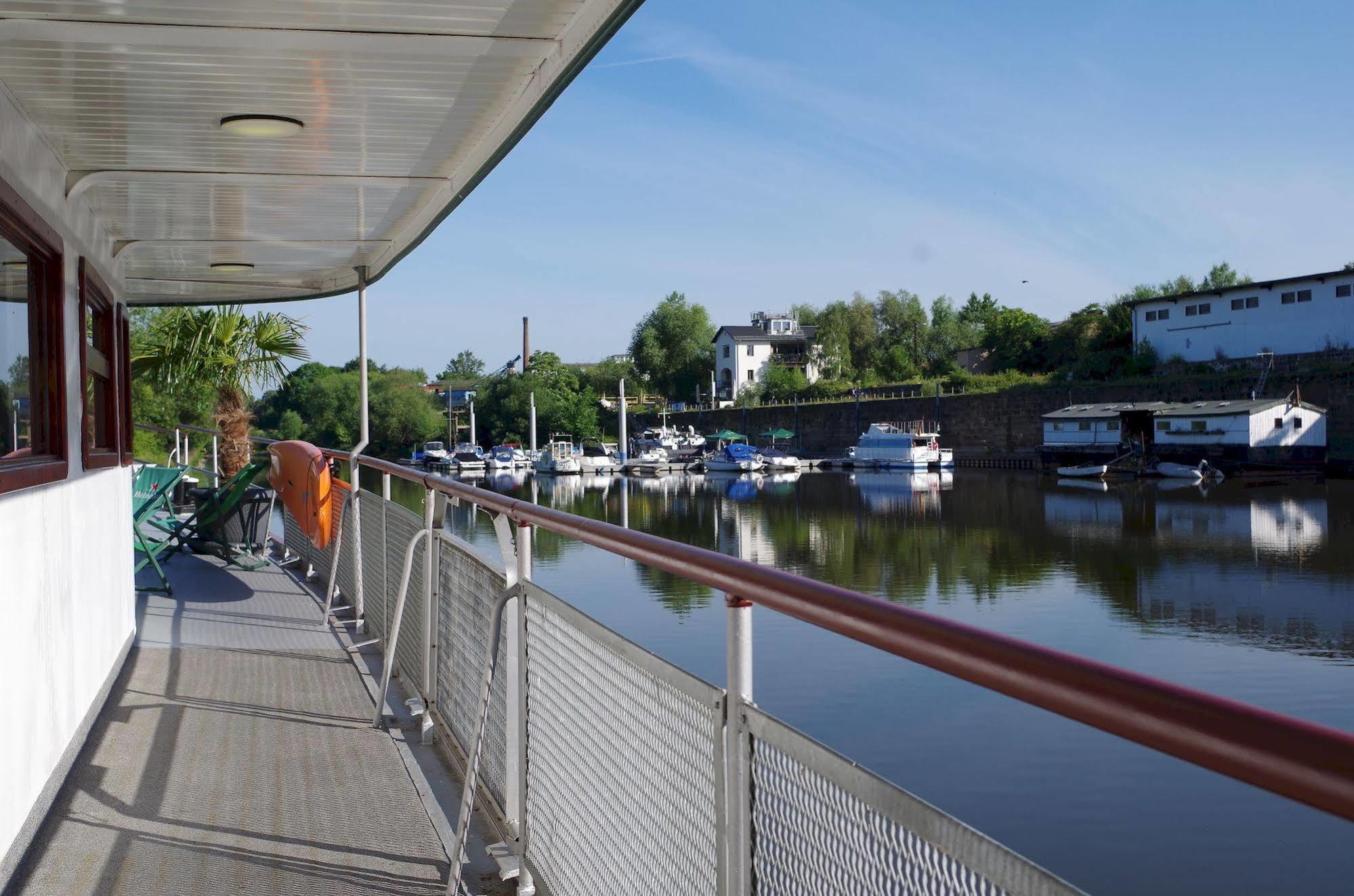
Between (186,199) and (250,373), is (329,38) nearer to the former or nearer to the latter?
(186,199)

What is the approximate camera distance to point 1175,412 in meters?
43.5

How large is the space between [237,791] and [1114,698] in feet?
9.94

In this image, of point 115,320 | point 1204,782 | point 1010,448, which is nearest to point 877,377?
point 1010,448

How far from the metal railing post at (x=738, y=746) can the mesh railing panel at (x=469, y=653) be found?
4.27 ft

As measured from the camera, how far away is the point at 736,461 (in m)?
56.6

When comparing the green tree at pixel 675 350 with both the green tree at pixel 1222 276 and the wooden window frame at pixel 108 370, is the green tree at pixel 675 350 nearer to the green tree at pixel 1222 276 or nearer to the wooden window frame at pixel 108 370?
the green tree at pixel 1222 276

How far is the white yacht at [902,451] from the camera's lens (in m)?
52.7

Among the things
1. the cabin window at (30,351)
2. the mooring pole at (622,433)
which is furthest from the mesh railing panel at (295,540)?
the mooring pole at (622,433)

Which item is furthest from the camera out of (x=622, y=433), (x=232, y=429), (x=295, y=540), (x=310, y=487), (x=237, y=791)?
(x=622, y=433)

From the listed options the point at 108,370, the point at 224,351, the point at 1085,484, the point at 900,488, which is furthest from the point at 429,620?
the point at 1085,484

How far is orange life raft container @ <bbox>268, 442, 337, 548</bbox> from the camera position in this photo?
6598mm

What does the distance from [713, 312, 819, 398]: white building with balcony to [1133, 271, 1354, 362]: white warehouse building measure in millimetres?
35591

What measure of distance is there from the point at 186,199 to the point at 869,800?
14.6 feet

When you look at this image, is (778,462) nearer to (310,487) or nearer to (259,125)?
(310,487)
